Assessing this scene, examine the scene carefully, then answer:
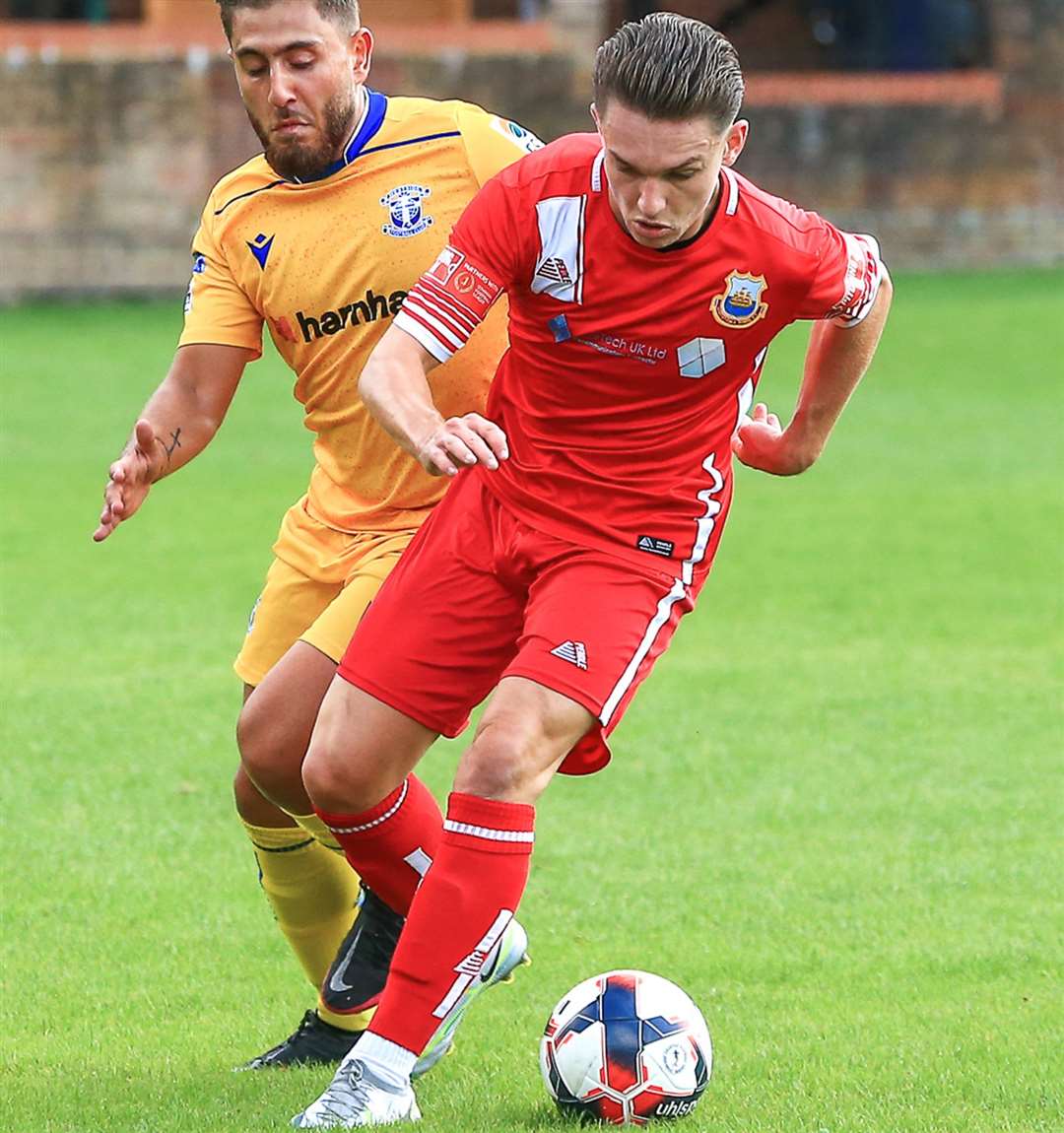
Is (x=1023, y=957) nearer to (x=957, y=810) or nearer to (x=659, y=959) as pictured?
(x=659, y=959)

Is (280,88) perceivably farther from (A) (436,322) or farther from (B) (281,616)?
(B) (281,616)

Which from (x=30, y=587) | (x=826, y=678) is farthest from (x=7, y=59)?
(x=826, y=678)

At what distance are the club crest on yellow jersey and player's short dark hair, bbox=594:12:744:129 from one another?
932mm

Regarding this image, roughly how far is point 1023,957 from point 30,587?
6922 millimetres

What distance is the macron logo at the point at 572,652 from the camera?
451cm

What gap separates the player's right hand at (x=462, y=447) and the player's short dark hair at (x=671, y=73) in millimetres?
750

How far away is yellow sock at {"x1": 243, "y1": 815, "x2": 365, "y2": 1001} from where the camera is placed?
5.39m

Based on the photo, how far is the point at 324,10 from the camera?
16.8ft

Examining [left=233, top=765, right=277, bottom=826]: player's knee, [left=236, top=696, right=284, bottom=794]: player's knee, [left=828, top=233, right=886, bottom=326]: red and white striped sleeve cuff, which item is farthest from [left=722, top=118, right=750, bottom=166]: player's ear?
[left=233, top=765, right=277, bottom=826]: player's knee

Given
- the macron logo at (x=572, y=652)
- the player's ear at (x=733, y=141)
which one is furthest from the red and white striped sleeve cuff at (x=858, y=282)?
the macron logo at (x=572, y=652)

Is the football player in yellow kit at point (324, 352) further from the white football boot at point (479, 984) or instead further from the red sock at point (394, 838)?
the white football boot at point (479, 984)

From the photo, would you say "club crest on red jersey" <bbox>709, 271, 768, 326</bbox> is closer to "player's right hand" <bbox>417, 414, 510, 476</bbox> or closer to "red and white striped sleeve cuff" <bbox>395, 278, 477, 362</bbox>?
"red and white striped sleeve cuff" <bbox>395, 278, 477, 362</bbox>

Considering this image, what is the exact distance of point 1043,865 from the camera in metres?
6.69

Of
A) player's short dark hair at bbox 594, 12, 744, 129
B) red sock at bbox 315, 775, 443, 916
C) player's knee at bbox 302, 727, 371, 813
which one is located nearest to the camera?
player's short dark hair at bbox 594, 12, 744, 129
